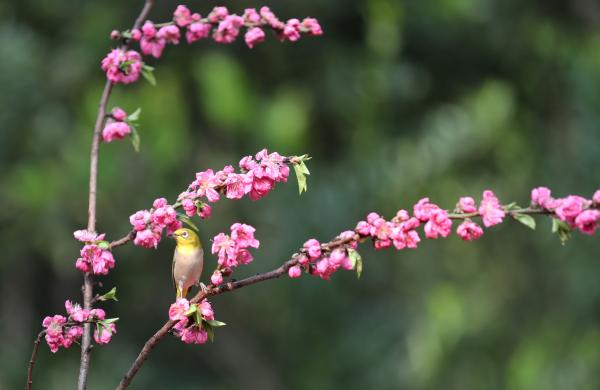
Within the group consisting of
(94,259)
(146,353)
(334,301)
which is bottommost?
(146,353)

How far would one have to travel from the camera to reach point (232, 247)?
1118 millimetres

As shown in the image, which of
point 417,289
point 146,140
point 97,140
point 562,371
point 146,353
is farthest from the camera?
point 417,289

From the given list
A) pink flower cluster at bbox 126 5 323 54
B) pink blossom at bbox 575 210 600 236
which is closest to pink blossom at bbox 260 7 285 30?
pink flower cluster at bbox 126 5 323 54

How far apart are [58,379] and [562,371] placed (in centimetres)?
224

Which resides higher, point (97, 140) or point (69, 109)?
point (69, 109)

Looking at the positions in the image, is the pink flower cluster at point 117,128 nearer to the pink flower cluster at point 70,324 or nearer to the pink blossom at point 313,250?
the pink flower cluster at point 70,324

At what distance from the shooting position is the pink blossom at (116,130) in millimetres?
1406

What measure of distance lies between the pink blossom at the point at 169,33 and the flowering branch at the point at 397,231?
49cm

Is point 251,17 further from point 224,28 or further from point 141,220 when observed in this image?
point 141,220

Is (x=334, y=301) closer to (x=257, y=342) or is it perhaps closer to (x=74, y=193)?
(x=257, y=342)

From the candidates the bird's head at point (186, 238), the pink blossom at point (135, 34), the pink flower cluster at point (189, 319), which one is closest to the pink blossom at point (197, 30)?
the pink blossom at point (135, 34)

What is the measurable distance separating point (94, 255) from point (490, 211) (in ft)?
1.52

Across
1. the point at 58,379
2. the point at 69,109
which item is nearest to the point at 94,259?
the point at 58,379

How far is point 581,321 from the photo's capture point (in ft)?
15.1
